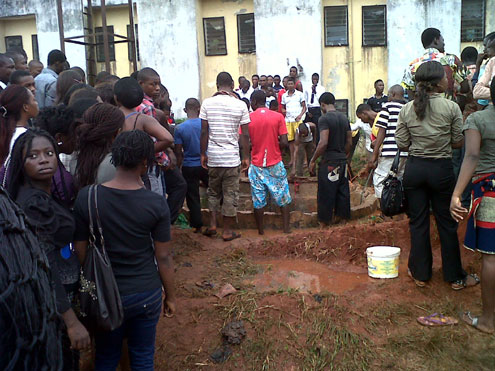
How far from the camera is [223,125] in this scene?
659cm

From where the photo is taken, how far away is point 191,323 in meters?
4.41

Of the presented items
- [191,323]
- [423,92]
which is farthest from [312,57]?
[191,323]

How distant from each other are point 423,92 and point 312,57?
12002 millimetres

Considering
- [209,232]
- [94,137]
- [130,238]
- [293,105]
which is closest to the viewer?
[130,238]

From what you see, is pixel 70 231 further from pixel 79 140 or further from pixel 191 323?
pixel 191 323

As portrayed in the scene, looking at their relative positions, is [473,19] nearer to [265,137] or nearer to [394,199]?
[265,137]

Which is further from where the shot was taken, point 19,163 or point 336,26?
point 336,26

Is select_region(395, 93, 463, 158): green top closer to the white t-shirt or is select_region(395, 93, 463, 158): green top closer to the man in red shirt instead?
the man in red shirt

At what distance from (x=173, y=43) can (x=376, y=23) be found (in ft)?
22.4

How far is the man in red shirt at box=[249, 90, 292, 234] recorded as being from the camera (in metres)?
7.28

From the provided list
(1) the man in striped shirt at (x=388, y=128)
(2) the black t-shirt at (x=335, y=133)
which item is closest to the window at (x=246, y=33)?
(2) the black t-shirt at (x=335, y=133)

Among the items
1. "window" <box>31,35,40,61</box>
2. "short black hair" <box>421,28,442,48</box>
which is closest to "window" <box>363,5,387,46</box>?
"short black hair" <box>421,28,442,48</box>

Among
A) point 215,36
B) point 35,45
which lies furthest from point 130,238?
point 35,45

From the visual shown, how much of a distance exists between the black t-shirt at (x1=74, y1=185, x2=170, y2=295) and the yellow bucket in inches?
113
